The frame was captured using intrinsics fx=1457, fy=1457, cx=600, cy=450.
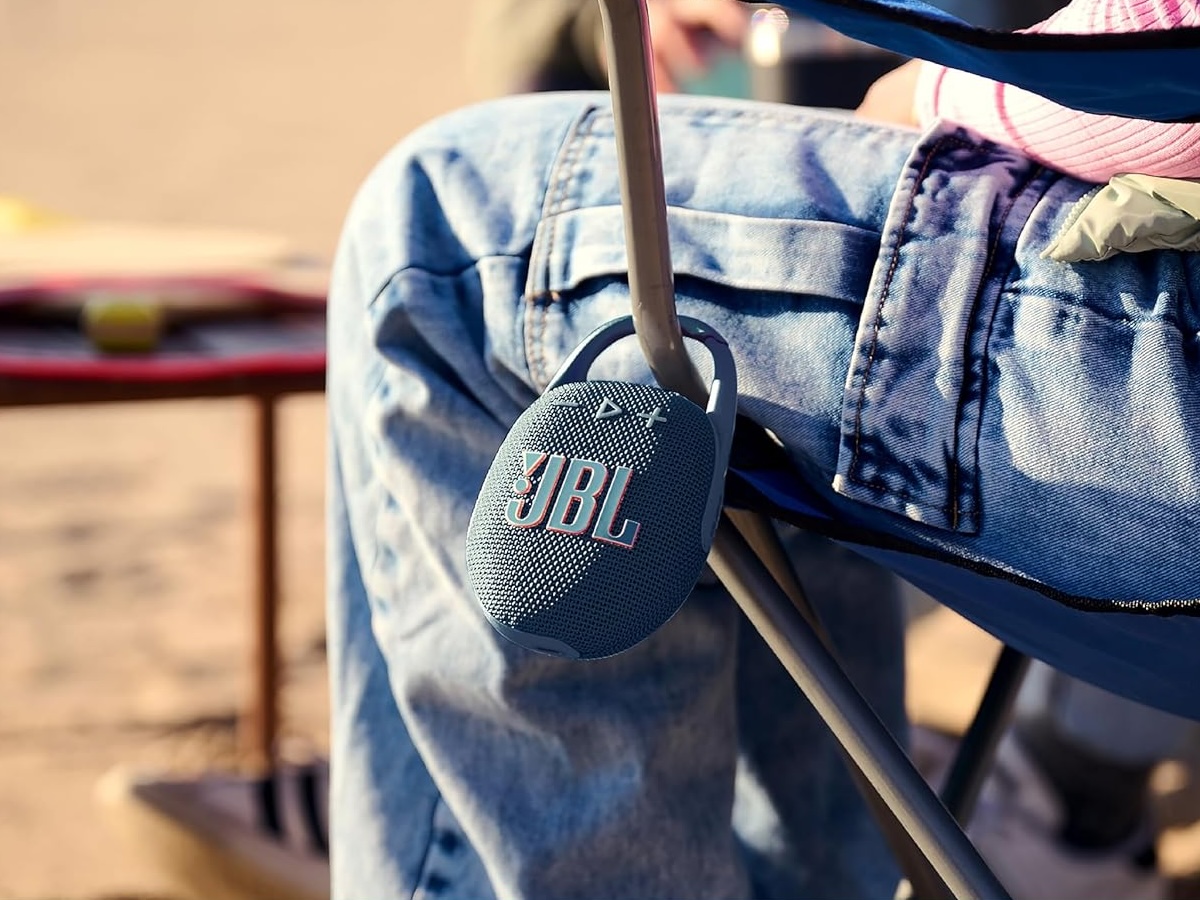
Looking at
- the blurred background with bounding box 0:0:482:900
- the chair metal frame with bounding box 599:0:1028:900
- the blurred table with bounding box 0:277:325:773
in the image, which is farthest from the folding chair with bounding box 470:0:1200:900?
the blurred background with bounding box 0:0:482:900

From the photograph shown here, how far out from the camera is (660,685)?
28.1 inches

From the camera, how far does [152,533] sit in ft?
6.93

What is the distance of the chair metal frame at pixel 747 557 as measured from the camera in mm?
531

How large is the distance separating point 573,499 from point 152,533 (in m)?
1.71

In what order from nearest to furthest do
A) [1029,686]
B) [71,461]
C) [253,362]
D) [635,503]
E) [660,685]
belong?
[635,503]
[660,685]
[253,362]
[1029,686]
[71,461]

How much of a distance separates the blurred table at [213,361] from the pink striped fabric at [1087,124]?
0.71 m

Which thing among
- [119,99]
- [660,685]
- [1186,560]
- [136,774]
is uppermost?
[1186,560]

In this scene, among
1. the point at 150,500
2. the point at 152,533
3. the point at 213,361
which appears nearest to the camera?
the point at 213,361

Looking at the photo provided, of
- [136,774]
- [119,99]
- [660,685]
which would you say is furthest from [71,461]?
[119,99]

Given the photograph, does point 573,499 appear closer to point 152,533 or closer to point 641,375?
point 641,375

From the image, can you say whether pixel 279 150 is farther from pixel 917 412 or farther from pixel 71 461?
pixel 917 412

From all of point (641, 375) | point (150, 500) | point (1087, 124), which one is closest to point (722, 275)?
point (641, 375)

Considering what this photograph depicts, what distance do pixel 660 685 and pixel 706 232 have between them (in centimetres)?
23

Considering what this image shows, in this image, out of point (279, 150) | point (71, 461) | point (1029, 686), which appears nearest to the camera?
point (1029, 686)
